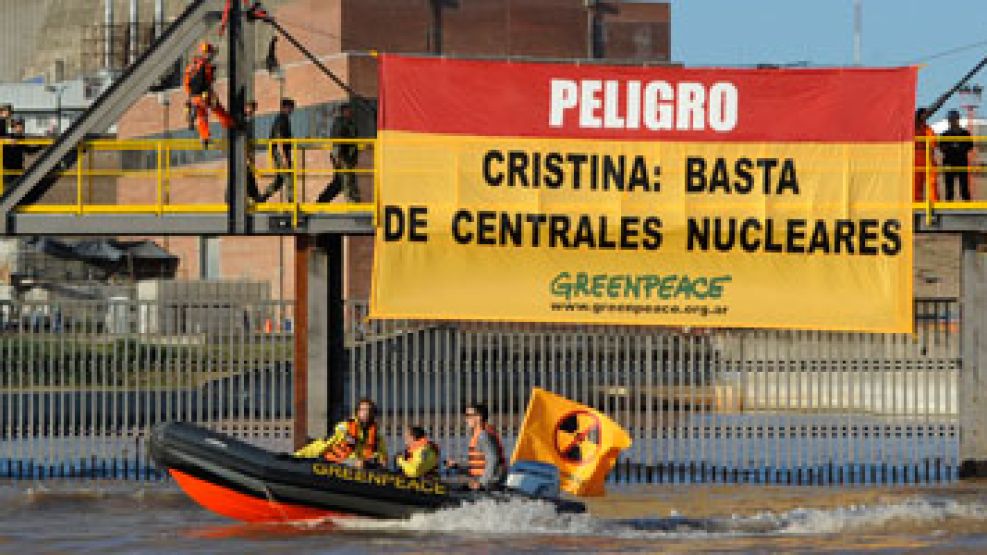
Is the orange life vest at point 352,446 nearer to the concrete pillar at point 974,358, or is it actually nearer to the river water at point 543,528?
the river water at point 543,528

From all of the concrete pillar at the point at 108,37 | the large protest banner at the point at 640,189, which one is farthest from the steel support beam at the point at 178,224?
the concrete pillar at the point at 108,37

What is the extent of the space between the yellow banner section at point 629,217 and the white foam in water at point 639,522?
2.81 meters

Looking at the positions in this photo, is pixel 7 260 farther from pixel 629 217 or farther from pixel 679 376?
pixel 629 217

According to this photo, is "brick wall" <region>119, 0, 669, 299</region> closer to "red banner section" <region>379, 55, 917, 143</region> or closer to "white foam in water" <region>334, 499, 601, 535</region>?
"red banner section" <region>379, 55, 917, 143</region>

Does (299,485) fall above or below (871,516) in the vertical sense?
above

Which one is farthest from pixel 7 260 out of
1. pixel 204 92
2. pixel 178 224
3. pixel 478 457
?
pixel 478 457

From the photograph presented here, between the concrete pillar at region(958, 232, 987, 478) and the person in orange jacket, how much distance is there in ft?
2.91

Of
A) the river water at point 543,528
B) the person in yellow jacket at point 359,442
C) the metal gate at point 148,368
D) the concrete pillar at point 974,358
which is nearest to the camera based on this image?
the river water at point 543,528

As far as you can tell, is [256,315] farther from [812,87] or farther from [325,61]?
[325,61]

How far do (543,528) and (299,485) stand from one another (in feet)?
9.30

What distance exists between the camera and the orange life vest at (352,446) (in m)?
23.3


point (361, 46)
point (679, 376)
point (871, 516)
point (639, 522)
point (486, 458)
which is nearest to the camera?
point (486, 458)

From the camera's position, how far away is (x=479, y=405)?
22.4 meters

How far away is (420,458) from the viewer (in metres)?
22.8
